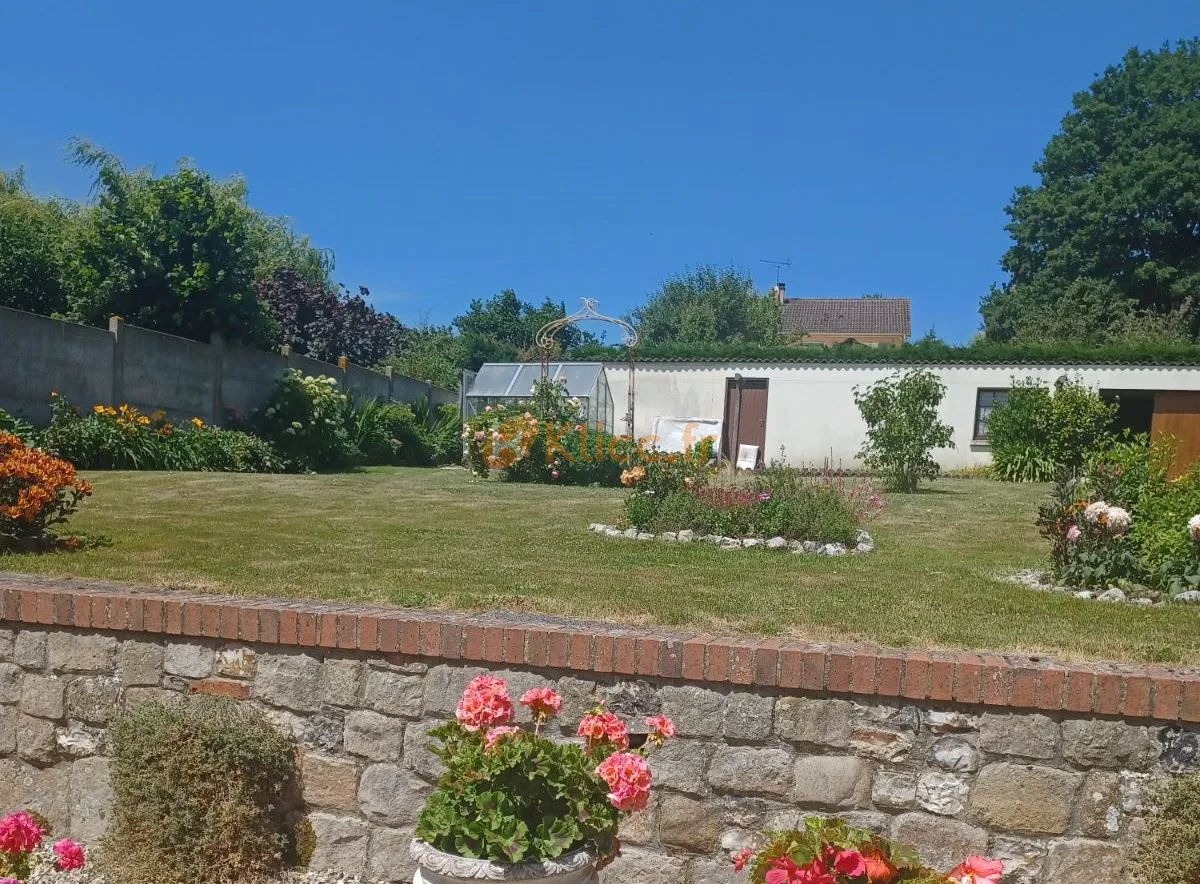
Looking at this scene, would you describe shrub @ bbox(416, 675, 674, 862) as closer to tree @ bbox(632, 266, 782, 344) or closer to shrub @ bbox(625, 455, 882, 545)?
shrub @ bbox(625, 455, 882, 545)

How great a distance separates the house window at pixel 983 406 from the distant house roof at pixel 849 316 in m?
25.5

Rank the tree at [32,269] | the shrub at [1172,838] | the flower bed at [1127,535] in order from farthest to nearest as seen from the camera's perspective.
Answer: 1. the tree at [32,269]
2. the flower bed at [1127,535]
3. the shrub at [1172,838]

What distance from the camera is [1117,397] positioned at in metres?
18.6

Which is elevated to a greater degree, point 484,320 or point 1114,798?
point 484,320

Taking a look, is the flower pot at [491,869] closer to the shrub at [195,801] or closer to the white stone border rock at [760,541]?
the shrub at [195,801]

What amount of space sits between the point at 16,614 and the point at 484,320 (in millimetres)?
42110

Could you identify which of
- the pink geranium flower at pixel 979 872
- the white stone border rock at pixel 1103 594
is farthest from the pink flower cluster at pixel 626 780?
the white stone border rock at pixel 1103 594

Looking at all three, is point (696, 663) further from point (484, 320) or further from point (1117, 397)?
point (484, 320)

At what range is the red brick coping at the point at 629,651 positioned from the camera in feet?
11.2

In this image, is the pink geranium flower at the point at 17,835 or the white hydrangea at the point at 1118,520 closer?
the pink geranium flower at the point at 17,835

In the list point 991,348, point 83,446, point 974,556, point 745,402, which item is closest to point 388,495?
point 83,446

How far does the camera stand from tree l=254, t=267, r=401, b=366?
23.1m

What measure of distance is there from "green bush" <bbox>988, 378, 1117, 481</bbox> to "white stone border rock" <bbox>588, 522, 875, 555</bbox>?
402 inches

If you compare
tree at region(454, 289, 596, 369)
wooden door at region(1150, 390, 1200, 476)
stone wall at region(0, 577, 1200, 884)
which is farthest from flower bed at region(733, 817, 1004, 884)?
tree at region(454, 289, 596, 369)
